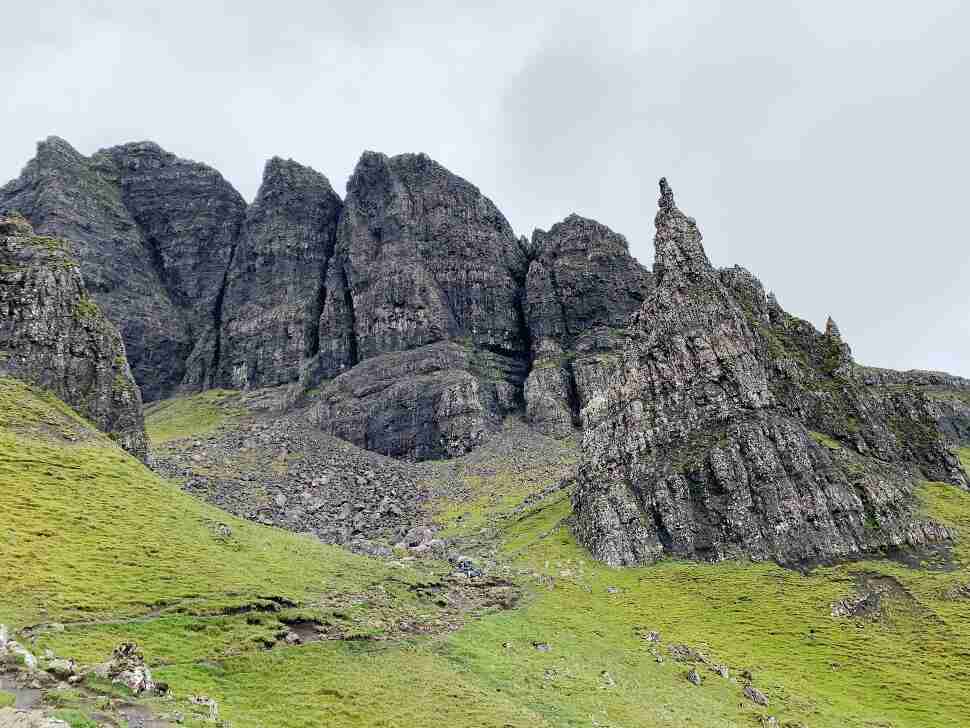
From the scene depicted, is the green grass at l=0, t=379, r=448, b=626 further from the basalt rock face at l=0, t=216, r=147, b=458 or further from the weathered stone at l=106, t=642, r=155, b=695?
the weathered stone at l=106, t=642, r=155, b=695

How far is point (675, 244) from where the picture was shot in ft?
323

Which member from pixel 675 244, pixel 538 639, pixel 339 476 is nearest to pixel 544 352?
pixel 339 476

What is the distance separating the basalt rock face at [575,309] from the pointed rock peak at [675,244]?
183 ft

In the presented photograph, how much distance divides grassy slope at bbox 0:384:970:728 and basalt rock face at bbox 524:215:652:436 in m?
76.2

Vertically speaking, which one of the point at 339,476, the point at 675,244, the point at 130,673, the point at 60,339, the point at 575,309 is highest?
the point at 575,309

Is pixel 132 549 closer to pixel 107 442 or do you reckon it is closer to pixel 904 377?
pixel 107 442

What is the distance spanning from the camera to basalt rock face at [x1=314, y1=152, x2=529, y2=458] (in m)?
144

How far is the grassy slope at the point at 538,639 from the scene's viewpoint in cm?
3484

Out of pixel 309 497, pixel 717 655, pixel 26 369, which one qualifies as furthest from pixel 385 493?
pixel 717 655

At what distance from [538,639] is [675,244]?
68.0 m

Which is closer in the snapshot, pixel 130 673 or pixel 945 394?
pixel 130 673

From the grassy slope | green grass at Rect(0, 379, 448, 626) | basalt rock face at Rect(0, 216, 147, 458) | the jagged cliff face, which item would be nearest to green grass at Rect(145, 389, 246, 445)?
the jagged cliff face

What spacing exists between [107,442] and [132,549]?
97.8 ft

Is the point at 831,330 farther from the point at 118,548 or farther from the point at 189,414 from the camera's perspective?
the point at 189,414
